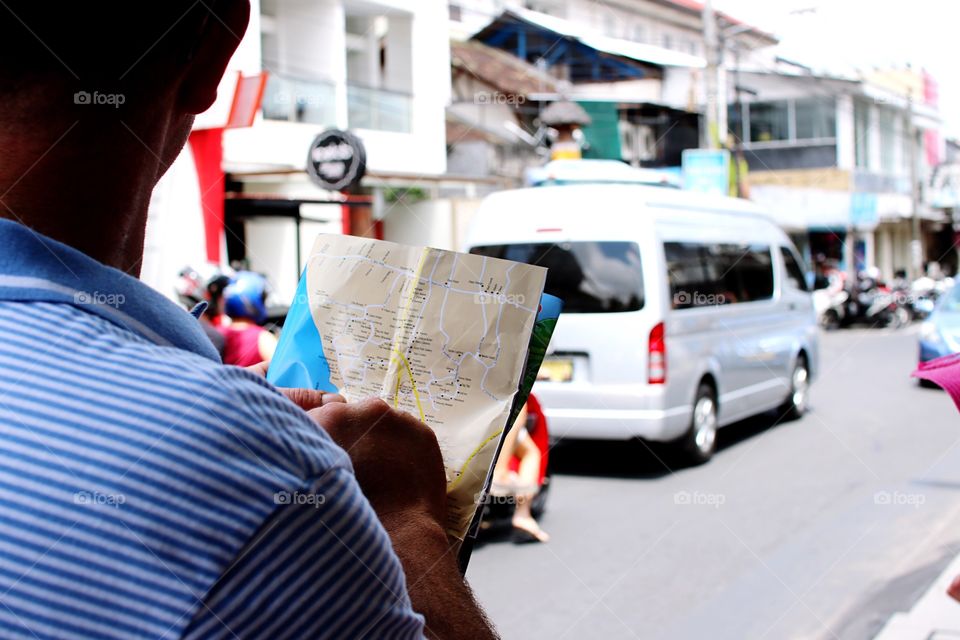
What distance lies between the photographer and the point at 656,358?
7.26 metres

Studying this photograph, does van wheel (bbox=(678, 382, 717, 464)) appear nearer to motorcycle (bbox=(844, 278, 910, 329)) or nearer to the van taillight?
the van taillight

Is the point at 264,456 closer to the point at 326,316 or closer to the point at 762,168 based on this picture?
the point at 326,316

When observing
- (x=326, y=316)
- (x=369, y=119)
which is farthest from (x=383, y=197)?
(x=326, y=316)

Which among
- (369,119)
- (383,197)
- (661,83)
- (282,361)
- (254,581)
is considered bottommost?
(254,581)

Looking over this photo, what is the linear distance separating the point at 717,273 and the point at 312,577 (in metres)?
7.98

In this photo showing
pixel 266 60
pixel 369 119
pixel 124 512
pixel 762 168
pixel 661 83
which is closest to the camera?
pixel 124 512

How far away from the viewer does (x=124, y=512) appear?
2.15 feet

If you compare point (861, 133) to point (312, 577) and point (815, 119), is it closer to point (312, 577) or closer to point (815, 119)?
point (815, 119)

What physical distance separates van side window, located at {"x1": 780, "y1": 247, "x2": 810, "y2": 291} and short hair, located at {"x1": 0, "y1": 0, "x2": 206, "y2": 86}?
31.6 feet

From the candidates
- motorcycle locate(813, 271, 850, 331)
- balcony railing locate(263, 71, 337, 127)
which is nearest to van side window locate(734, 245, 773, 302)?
balcony railing locate(263, 71, 337, 127)

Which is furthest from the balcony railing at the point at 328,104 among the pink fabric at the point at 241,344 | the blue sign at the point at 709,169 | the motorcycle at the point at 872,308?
the motorcycle at the point at 872,308

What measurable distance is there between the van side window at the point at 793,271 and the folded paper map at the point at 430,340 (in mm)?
9223

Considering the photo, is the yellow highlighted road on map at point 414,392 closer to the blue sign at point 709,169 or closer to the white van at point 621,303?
the white van at point 621,303

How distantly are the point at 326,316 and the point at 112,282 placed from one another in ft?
1.38
